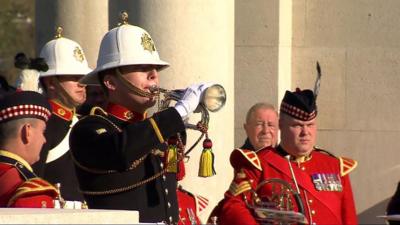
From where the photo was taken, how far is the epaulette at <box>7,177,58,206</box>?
827cm

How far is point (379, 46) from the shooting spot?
14406 mm

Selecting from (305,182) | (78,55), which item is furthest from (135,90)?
(78,55)

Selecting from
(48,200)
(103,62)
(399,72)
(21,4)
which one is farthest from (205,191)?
(21,4)

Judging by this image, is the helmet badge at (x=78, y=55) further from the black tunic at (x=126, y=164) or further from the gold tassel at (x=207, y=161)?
the black tunic at (x=126, y=164)

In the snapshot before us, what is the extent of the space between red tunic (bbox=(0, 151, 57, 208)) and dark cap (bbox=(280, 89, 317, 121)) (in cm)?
224

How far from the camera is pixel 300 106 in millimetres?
10297

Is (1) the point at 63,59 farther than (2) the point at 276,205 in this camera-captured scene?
Yes

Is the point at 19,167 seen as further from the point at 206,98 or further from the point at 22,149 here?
the point at 206,98

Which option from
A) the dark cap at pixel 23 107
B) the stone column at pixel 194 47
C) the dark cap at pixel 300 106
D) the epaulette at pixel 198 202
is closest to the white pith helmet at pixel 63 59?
the stone column at pixel 194 47

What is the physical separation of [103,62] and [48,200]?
1308mm

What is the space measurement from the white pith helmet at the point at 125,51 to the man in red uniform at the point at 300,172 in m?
1.02

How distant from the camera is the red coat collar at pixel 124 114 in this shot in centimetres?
916

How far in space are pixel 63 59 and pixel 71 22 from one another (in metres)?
2.75

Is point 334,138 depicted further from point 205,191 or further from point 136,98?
point 136,98
